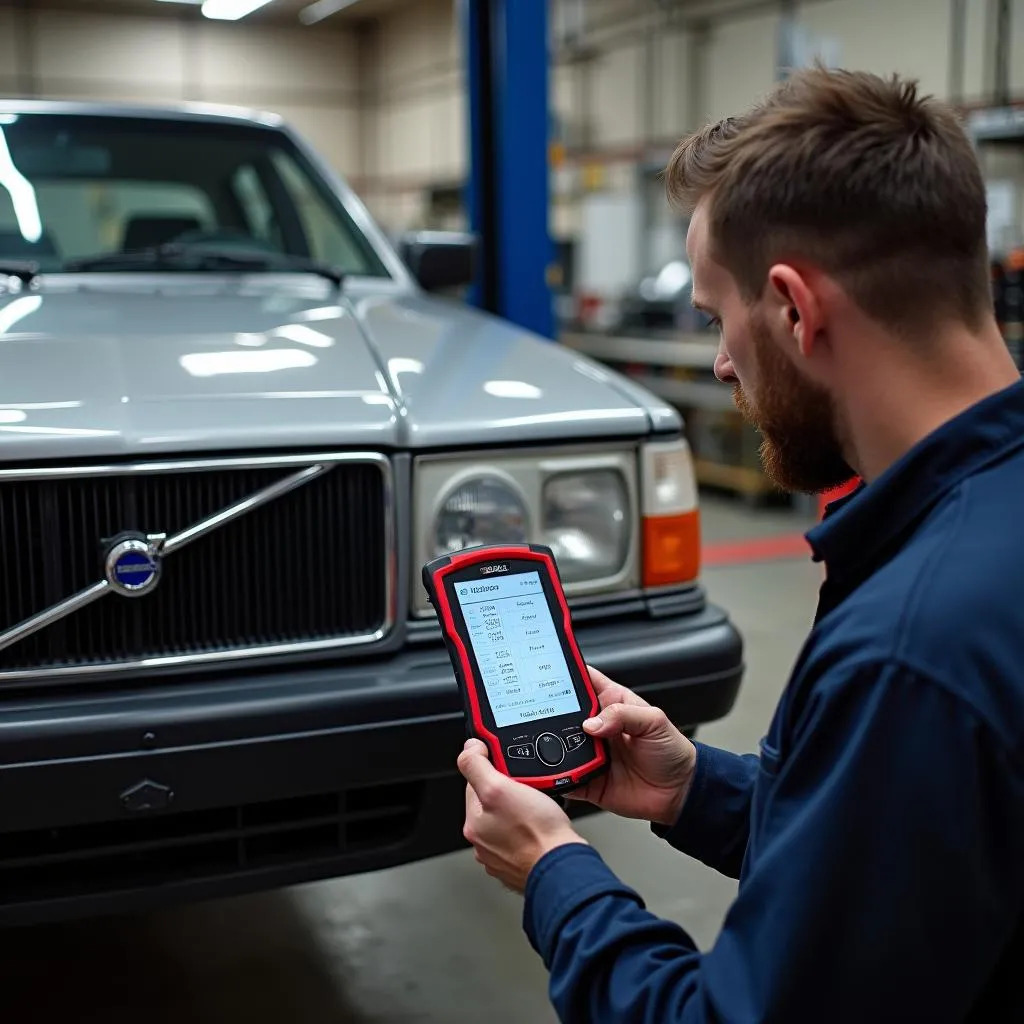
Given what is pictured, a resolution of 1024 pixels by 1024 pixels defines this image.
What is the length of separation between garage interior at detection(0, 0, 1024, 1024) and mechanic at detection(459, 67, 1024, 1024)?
0.29 meters

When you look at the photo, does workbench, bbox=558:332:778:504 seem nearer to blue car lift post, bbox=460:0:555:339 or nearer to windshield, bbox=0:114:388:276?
blue car lift post, bbox=460:0:555:339

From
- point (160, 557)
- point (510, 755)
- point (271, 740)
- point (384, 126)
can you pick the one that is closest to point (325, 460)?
point (160, 557)

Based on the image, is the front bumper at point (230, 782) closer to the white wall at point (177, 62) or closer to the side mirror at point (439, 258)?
the side mirror at point (439, 258)

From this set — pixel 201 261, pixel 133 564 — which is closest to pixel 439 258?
pixel 201 261

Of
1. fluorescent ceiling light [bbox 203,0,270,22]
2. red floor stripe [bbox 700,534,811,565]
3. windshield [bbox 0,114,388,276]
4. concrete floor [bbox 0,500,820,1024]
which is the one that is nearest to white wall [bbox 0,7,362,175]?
A: fluorescent ceiling light [bbox 203,0,270,22]

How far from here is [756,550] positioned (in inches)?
253

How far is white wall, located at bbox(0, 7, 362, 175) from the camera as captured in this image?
64.8 feet

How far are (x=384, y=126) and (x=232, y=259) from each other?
64.8 ft

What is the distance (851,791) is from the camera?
881 millimetres

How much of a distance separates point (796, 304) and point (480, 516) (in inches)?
50.7

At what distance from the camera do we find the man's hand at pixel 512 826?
117 centimetres

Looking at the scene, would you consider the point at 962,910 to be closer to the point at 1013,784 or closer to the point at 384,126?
the point at 1013,784

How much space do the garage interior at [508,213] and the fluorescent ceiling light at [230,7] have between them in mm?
72

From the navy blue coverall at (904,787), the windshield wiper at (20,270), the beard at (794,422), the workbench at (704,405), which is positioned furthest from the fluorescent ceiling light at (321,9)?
the navy blue coverall at (904,787)
